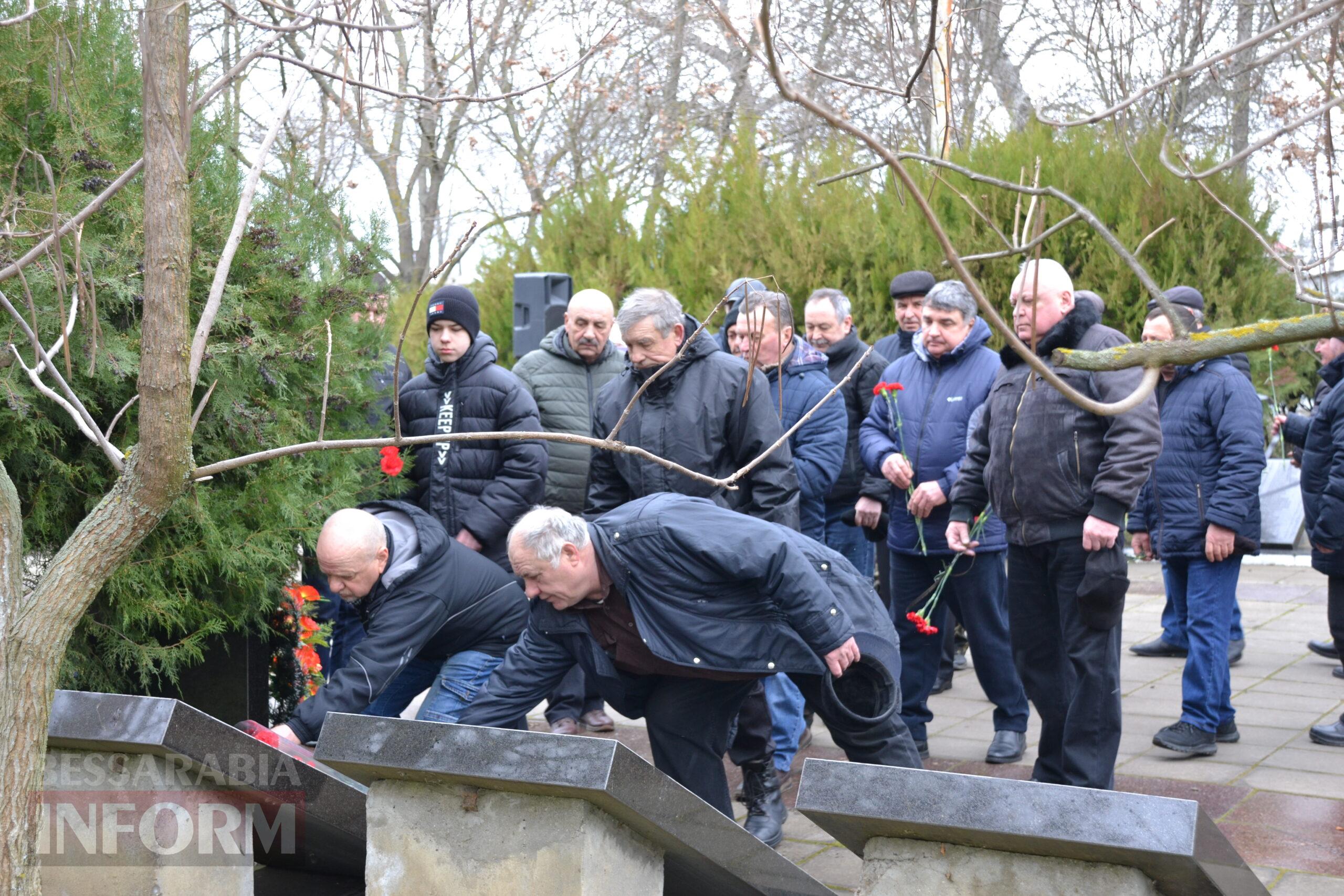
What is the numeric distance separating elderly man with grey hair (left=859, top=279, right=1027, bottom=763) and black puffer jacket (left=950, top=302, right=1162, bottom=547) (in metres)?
0.61

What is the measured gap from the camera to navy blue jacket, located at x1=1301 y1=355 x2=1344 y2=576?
5562 millimetres

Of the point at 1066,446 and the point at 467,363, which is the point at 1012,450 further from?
the point at 467,363

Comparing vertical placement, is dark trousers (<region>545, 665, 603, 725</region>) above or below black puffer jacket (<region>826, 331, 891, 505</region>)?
below

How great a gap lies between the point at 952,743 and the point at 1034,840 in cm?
311

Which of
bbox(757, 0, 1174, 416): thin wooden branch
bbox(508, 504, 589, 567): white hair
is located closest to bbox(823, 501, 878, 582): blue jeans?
bbox(508, 504, 589, 567): white hair

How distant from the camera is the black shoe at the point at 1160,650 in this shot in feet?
24.8

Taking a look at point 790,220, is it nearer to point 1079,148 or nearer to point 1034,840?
point 1079,148

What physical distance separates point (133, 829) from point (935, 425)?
3424mm

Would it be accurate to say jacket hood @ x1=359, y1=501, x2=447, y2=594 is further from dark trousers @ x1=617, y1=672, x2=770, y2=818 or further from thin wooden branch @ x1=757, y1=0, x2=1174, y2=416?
thin wooden branch @ x1=757, y1=0, x2=1174, y2=416

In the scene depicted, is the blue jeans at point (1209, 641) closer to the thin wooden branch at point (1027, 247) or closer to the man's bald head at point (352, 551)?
the man's bald head at point (352, 551)

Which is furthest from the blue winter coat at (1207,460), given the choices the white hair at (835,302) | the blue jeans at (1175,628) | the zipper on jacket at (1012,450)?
the blue jeans at (1175,628)

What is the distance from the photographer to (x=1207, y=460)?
5.70 metres

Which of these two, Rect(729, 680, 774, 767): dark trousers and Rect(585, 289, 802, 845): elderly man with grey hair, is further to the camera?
Rect(585, 289, 802, 845): elderly man with grey hair

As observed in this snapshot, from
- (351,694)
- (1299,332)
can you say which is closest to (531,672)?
(351,694)
